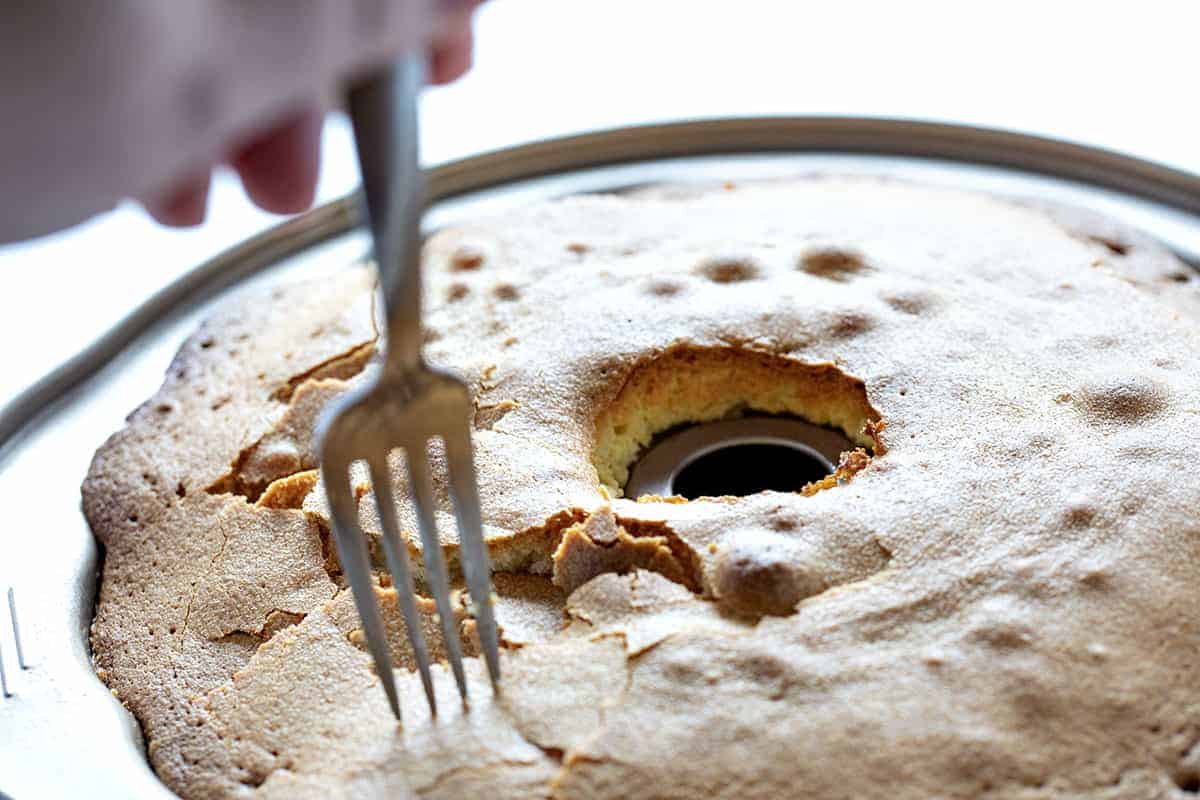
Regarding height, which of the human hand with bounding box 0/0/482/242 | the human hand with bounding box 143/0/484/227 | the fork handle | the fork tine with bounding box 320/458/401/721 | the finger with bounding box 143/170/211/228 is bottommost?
the fork tine with bounding box 320/458/401/721

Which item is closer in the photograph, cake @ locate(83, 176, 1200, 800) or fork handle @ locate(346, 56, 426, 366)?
fork handle @ locate(346, 56, 426, 366)

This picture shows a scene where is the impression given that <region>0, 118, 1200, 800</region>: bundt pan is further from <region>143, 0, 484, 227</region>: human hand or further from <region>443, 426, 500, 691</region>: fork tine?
<region>143, 0, 484, 227</region>: human hand

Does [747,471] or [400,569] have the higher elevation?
[747,471]

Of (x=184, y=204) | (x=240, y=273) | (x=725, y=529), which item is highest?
(x=240, y=273)

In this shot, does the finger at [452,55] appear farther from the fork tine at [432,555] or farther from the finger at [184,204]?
the fork tine at [432,555]

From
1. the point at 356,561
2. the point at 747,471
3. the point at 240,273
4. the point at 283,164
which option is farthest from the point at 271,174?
the point at 240,273

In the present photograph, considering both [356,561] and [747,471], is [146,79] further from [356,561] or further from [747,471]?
[747,471]

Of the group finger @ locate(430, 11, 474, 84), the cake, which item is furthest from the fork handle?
the cake
